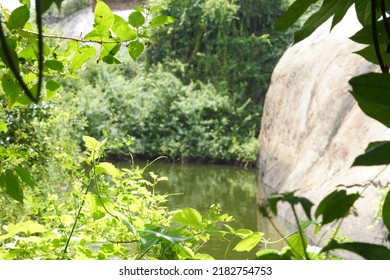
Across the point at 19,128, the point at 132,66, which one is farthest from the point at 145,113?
the point at 19,128

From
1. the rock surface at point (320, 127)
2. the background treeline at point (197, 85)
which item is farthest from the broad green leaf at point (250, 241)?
the background treeline at point (197, 85)

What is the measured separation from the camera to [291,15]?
279 millimetres

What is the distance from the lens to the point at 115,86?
1145 cm

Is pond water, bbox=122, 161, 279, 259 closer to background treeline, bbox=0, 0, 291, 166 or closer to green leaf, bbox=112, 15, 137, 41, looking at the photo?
background treeline, bbox=0, 0, 291, 166

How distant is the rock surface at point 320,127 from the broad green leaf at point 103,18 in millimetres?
A: 3407

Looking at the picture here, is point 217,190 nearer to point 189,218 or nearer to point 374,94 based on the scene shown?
point 189,218

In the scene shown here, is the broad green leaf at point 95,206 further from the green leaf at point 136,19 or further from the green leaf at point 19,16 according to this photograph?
the green leaf at point 19,16

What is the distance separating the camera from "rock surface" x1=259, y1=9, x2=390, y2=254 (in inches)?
188

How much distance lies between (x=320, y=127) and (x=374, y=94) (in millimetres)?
6491

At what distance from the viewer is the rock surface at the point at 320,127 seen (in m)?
4.77

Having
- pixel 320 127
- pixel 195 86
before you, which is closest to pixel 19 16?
pixel 320 127

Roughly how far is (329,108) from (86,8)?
831 centimetres

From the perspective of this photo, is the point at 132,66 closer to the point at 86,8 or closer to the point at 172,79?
the point at 172,79

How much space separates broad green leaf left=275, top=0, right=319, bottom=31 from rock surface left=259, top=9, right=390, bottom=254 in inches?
145
